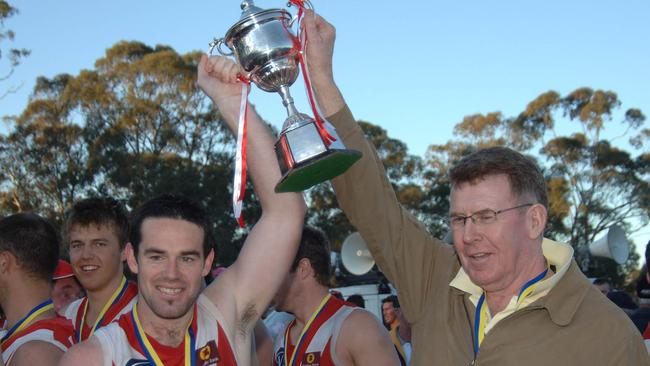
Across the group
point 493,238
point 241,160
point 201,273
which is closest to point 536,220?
point 493,238

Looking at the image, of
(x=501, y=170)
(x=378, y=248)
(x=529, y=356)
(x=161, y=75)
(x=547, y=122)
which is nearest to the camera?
(x=529, y=356)

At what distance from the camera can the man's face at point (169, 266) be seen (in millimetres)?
2818

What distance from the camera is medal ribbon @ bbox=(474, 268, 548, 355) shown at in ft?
8.70

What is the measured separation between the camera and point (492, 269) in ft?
8.71

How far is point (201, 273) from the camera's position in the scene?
9.57 ft

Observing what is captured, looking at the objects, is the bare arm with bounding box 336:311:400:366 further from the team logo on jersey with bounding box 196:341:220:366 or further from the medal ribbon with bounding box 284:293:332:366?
the team logo on jersey with bounding box 196:341:220:366

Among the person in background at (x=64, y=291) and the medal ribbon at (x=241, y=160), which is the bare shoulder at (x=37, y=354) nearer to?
the medal ribbon at (x=241, y=160)

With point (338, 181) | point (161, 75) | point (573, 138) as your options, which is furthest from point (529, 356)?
point (573, 138)

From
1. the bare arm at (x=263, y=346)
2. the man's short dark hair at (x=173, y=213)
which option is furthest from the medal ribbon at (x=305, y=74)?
the bare arm at (x=263, y=346)

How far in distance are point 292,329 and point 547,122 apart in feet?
113

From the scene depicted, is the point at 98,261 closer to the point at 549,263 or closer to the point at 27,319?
the point at 27,319

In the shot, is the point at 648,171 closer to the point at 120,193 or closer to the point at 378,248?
the point at 120,193

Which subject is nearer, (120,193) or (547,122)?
(120,193)

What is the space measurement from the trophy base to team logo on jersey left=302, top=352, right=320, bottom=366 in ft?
5.47
